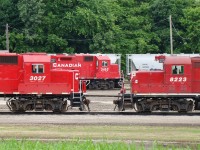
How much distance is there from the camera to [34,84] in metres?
39.5

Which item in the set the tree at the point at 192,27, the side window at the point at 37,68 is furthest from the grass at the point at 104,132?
the tree at the point at 192,27

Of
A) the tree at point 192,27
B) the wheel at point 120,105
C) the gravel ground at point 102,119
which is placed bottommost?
the gravel ground at point 102,119

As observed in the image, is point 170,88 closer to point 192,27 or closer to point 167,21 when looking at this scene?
point 192,27

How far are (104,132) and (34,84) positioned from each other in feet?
42.2

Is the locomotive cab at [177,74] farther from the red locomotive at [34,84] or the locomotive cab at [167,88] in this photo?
the red locomotive at [34,84]

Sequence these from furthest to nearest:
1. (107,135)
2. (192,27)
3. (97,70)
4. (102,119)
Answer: (192,27) < (97,70) < (102,119) < (107,135)

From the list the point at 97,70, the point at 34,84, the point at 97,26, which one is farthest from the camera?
the point at 97,26

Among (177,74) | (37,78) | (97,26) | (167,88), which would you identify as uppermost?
(97,26)

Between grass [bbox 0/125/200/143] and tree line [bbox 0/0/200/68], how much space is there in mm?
Answer: 50903

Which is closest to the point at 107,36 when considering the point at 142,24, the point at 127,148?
the point at 142,24

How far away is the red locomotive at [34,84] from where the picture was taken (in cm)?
3919

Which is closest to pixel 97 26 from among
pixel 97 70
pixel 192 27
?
pixel 192 27

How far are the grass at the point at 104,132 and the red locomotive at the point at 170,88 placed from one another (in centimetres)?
898

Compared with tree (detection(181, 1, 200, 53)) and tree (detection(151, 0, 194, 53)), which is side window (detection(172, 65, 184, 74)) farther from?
tree (detection(151, 0, 194, 53))
